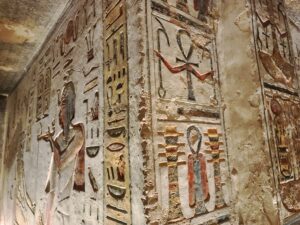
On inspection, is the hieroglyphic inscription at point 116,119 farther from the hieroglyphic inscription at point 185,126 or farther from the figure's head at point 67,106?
the figure's head at point 67,106

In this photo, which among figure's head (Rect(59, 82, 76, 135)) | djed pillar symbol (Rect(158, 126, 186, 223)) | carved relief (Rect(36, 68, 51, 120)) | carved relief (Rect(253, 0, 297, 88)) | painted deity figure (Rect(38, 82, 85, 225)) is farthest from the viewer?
carved relief (Rect(36, 68, 51, 120))

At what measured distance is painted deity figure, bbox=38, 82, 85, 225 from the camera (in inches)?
65.7

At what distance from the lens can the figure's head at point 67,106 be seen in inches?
72.8

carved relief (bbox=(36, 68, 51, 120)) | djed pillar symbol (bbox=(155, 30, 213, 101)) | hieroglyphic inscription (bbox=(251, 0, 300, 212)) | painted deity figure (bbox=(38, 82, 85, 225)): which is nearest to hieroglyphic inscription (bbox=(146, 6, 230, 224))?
djed pillar symbol (bbox=(155, 30, 213, 101))

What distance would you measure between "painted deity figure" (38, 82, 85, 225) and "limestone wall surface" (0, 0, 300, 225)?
0.07 ft

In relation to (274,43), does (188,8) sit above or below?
above

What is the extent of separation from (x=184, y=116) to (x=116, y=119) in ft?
1.12

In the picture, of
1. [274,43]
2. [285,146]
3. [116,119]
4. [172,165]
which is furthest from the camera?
[274,43]

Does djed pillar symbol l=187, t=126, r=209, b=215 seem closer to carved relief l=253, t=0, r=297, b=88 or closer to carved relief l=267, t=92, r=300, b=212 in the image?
carved relief l=267, t=92, r=300, b=212

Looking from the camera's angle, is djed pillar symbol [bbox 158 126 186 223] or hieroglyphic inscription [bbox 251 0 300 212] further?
hieroglyphic inscription [bbox 251 0 300 212]

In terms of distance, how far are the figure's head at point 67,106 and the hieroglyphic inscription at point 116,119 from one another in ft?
1.81

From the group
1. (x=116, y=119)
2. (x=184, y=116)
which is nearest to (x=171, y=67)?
(x=184, y=116)

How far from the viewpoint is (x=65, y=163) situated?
187cm

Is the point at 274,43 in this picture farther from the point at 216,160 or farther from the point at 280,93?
the point at 216,160
